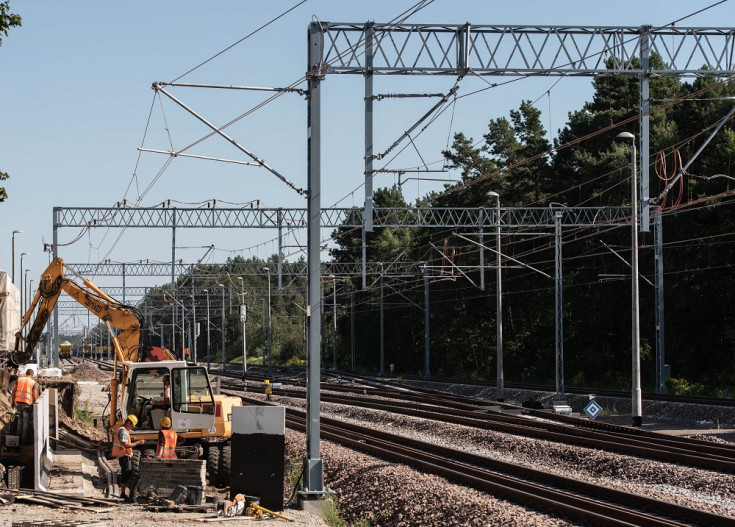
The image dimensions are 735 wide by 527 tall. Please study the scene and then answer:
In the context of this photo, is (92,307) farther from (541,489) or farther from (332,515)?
(541,489)

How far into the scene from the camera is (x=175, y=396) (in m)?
19.7

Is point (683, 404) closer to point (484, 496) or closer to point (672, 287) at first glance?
point (672, 287)

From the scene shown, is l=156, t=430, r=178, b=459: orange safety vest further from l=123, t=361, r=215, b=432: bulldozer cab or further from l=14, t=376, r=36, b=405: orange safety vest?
l=14, t=376, r=36, b=405: orange safety vest

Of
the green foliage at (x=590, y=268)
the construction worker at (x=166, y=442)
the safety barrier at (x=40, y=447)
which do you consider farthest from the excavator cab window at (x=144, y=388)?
the green foliage at (x=590, y=268)

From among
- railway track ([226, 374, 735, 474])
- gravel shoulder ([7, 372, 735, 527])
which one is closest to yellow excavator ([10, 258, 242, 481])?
gravel shoulder ([7, 372, 735, 527])

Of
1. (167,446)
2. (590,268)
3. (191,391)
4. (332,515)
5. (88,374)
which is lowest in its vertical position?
(88,374)

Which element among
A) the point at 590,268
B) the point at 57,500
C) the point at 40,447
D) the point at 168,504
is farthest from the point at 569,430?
the point at 590,268

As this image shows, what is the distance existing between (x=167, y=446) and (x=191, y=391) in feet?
6.31

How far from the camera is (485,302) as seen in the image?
2911 inches

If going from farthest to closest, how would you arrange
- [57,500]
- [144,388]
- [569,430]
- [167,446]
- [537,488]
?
1. [569,430]
2. [144,388]
3. [167,446]
4. [537,488]
5. [57,500]

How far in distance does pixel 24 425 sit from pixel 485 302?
5735 centimetres

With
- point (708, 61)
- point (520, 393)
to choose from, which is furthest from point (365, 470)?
point (520, 393)

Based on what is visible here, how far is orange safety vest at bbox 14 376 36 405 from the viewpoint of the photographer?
853 inches

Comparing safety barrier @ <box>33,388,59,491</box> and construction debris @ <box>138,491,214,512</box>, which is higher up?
safety barrier @ <box>33,388,59,491</box>
